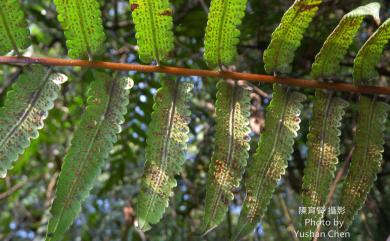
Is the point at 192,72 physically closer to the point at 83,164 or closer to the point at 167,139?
the point at 167,139

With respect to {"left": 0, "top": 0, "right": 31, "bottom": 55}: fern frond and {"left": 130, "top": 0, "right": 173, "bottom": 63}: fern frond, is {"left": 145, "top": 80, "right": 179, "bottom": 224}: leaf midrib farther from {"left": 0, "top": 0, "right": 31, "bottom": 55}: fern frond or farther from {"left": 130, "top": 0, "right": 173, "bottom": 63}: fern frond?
{"left": 0, "top": 0, "right": 31, "bottom": 55}: fern frond

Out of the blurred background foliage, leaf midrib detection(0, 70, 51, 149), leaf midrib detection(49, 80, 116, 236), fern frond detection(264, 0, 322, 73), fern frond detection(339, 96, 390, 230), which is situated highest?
fern frond detection(264, 0, 322, 73)

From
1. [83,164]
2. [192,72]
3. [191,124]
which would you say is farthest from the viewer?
[191,124]

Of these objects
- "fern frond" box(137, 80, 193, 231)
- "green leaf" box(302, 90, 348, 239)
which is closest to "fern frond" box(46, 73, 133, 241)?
"fern frond" box(137, 80, 193, 231)

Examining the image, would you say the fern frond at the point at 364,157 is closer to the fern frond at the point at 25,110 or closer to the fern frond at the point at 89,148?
the fern frond at the point at 89,148

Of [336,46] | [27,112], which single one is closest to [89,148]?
[27,112]

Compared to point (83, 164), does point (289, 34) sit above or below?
above
